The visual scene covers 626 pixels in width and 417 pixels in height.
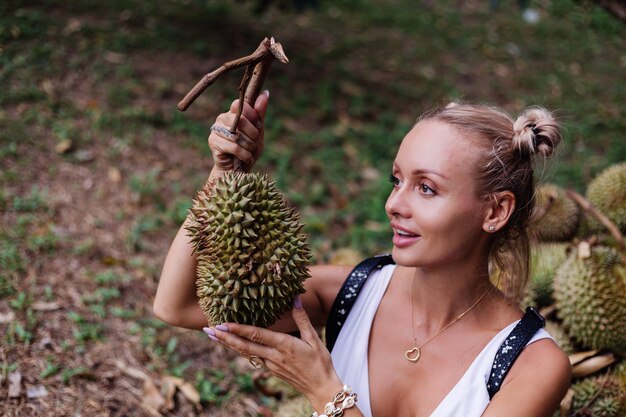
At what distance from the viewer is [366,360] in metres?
2.26

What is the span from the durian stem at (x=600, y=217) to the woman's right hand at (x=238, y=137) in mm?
2027

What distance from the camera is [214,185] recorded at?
194cm

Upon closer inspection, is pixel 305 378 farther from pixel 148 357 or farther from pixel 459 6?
pixel 459 6

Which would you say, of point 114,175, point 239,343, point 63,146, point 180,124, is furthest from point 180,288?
point 180,124

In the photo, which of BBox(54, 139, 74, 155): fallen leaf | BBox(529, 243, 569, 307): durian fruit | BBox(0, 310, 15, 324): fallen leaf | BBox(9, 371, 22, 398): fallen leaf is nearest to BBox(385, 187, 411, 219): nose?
BBox(529, 243, 569, 307): durian fruit

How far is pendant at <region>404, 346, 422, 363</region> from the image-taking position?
7.34ft

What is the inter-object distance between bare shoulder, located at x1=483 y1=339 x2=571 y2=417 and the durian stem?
1.25 m

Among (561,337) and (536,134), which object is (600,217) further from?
(536,134)

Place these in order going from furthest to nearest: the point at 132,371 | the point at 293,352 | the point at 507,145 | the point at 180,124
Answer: the point at 180,124 < the point at 132,371 < the point at 507,145 < the point at 293,352

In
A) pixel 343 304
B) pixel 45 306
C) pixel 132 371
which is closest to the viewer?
pixel 343 304

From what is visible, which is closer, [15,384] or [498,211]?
[498,211]

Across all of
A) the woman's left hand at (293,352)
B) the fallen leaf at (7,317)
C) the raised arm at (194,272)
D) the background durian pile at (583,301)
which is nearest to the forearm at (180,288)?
the raised arm at (194,272)

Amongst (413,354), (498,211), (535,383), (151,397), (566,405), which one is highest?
(498,211)

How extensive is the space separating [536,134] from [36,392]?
7.90ft
